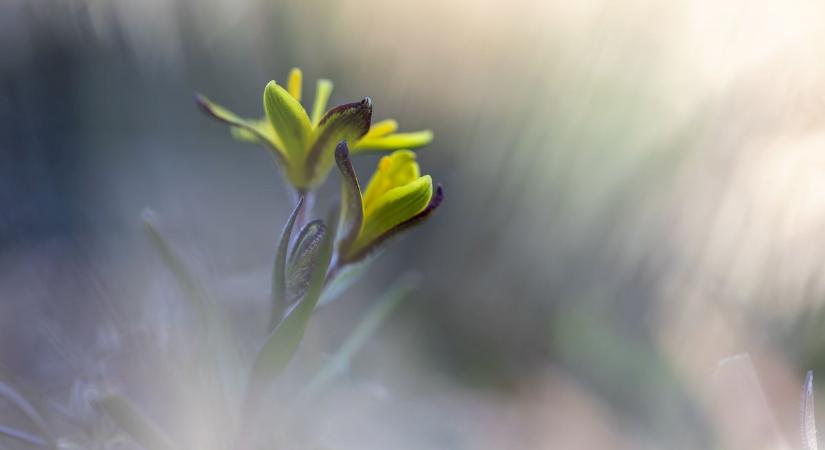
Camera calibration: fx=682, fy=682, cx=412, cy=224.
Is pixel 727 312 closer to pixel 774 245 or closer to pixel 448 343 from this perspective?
pixel 774 245

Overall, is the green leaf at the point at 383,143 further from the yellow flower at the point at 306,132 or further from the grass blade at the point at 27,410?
the grass blade at the point at 27,410

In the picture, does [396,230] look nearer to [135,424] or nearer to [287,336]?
[287,336]

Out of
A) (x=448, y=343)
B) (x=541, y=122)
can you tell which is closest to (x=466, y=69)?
(x=541, y=122)

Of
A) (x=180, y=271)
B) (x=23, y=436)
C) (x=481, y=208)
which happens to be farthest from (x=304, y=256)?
(x=481, y=208)

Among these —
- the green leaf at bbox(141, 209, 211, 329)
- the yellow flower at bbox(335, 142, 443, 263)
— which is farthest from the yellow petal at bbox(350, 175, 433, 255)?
the green leaf at bbox(141, 209, 211, 329)

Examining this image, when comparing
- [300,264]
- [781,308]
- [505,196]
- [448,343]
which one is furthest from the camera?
[505,196]

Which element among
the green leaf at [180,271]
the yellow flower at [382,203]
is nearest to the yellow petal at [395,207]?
the yellow flower at [382,203]

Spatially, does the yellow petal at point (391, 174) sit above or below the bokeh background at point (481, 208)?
above
